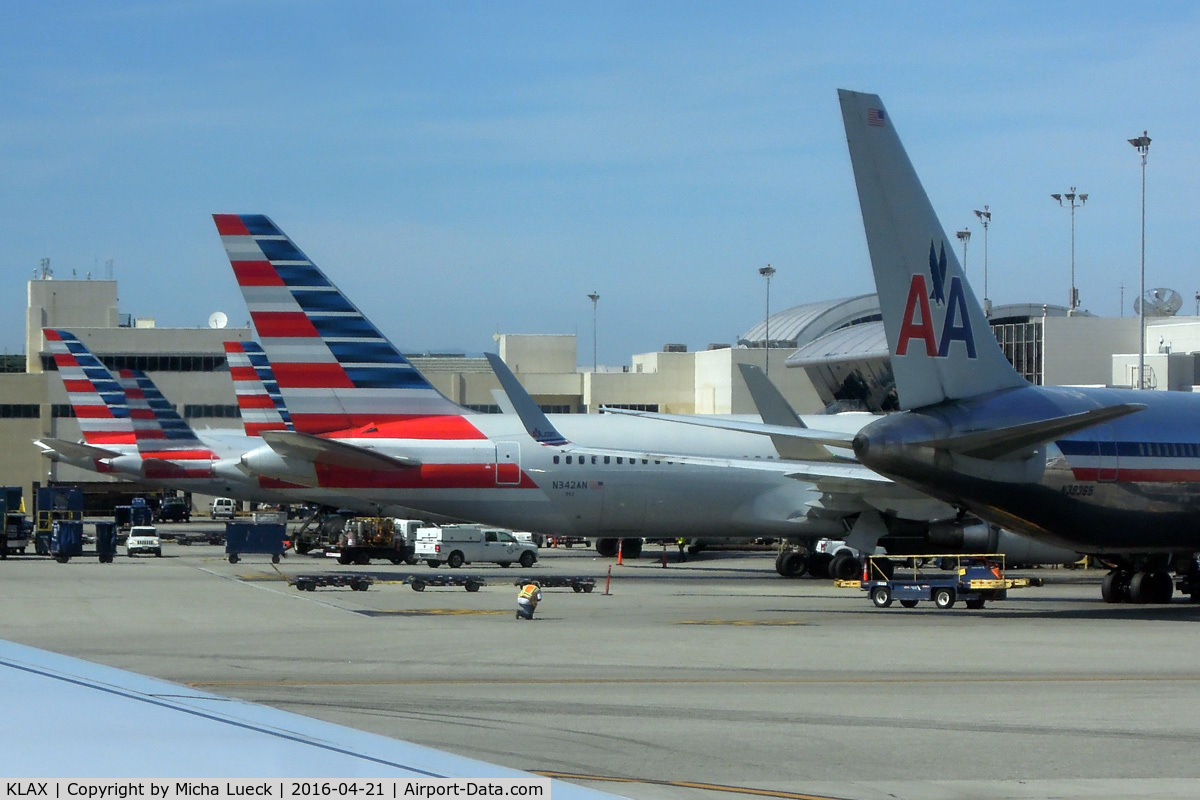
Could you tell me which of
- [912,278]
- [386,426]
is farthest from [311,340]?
[912,278]

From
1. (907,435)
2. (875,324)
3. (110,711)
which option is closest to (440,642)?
(907,435)

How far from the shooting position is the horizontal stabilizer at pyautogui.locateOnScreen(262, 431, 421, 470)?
33.4m

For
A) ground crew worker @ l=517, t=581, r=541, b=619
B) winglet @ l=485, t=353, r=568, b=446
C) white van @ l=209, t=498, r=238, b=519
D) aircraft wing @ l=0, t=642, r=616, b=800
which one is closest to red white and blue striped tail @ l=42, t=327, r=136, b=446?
white van @ l=209, t=498, r=238, b=519

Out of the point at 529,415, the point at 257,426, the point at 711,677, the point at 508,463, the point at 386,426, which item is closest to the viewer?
the point at 711,677

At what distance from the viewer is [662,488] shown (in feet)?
128

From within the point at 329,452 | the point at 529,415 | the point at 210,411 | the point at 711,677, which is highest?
the point at 210,411

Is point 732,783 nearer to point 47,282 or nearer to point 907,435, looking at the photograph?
point 907,435

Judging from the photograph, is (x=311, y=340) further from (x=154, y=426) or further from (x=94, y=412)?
(x=94, y=412)

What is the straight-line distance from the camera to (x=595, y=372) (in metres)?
99.2

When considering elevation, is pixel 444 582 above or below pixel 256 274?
below

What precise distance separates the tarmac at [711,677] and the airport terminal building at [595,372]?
3808 centimetres

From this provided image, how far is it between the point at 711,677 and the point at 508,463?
19.6 metres

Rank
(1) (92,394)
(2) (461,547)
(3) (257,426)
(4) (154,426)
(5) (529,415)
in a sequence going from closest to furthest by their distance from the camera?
1. (5) (529,415)
2. (2) (461,547)
3. (3) (257,426)
4. (4) (154,426)
5. (1) (92,394)

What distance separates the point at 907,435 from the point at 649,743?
1240 centimetres
